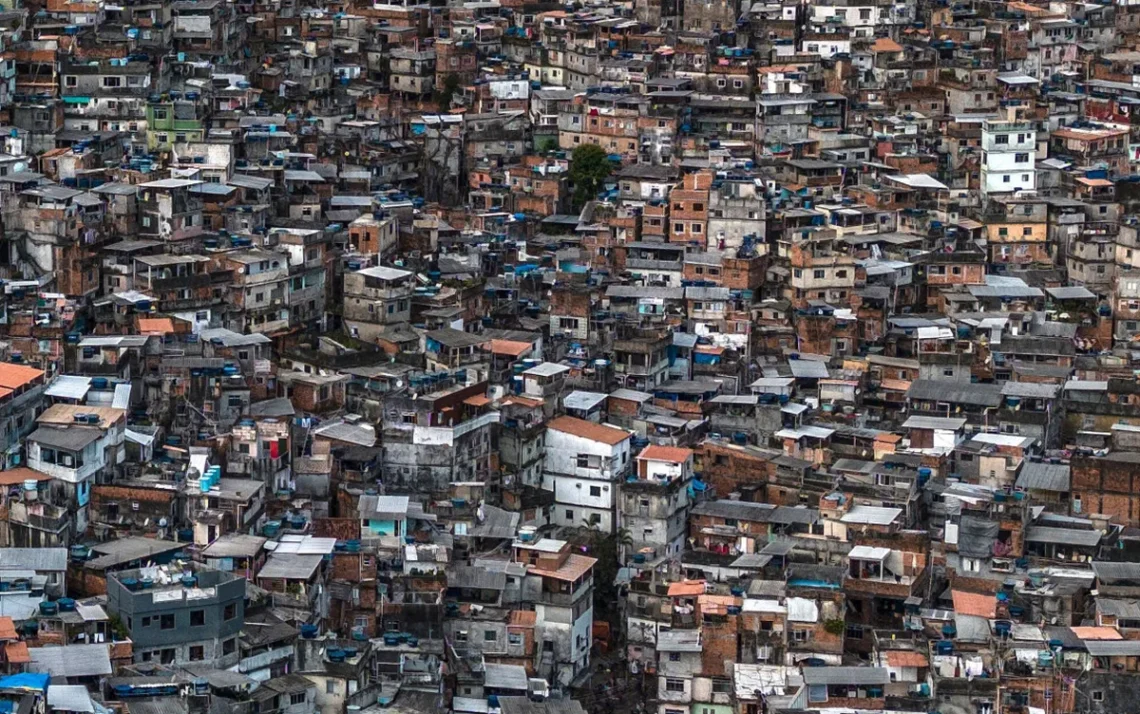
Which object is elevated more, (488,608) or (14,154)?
(14,154)

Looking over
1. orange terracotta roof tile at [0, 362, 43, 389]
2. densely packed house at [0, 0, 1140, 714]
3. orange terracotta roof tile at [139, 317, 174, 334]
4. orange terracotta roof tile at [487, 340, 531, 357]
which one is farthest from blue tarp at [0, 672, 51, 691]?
orange terracotta roof tile at [487, 340, 531, 357]

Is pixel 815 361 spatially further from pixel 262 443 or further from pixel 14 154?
pixel 14 154

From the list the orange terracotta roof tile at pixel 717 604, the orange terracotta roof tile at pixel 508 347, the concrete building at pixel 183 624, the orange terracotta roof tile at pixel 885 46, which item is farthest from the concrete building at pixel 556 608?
the orange terracotta roof tile at pixel 885 46

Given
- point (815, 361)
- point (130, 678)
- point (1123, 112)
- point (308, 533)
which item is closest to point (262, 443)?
point (308, 533)

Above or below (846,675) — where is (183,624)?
above

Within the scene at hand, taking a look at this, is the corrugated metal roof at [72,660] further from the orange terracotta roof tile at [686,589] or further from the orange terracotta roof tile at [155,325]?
the orange terracotta roof tile at [155,325]

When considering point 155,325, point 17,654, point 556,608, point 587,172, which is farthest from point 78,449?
point 587,172

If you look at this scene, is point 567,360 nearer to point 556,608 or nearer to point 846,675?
point 556,608
